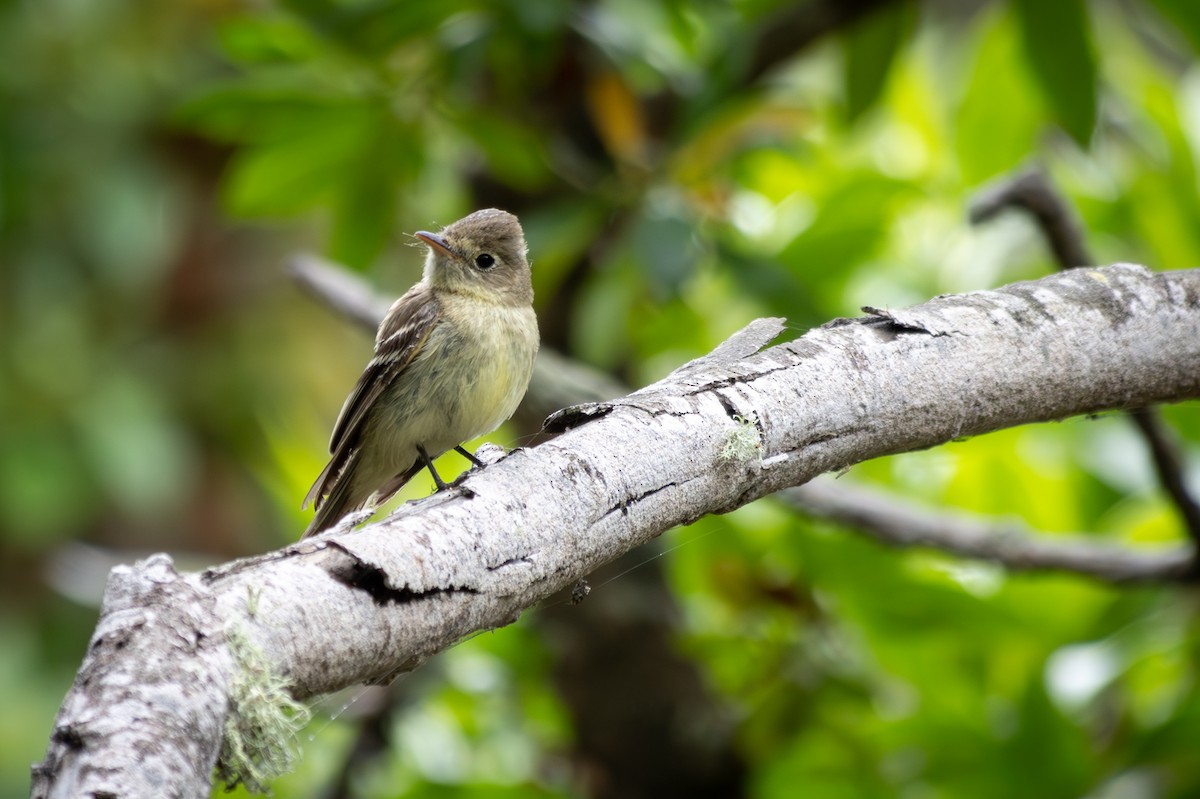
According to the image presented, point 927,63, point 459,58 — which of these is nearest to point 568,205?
point 459,58

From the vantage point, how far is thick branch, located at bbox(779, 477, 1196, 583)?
3574mm

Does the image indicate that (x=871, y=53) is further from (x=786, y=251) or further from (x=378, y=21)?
(x=378, y=21)

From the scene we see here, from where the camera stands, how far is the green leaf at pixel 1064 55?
3.29 metres

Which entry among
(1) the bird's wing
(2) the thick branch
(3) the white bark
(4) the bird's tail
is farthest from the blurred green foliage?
(3) the white bark

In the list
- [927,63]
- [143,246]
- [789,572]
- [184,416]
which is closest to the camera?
[789,572]

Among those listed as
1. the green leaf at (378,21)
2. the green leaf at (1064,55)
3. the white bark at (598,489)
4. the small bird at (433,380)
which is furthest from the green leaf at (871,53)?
the white bark at (598,489)

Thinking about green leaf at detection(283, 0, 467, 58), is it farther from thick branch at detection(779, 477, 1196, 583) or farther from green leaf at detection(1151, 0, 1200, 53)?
green leaf at detection(1151, 0, 1200, 53)

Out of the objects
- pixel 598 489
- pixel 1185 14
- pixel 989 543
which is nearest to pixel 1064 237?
pixel 1185 14

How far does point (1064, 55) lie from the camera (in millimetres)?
3303

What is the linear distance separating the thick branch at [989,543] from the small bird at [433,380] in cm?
91

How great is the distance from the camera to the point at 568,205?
3.71 metres

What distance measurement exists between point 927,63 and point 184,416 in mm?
7404

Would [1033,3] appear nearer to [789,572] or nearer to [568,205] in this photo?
[568,205]

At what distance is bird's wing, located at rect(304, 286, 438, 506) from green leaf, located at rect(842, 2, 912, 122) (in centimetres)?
151
